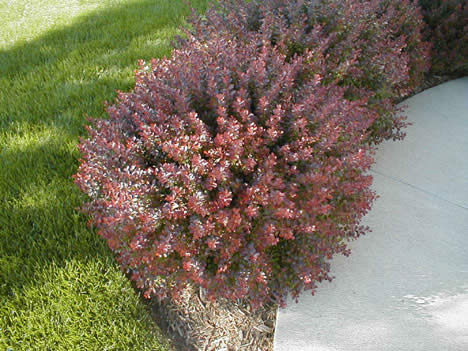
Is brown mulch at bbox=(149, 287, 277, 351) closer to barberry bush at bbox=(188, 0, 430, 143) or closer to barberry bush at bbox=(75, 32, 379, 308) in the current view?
barberry bush at bbox=(75, 32, 379, 308)

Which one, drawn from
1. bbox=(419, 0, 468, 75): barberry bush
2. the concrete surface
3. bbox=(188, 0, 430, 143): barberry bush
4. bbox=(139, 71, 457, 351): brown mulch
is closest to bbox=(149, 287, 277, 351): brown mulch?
bbox=(139, 71, 457, 351): brown mulch

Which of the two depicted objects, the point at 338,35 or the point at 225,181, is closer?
the point at 225,181

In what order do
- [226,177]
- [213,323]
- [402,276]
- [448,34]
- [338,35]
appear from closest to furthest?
[226,177] < [213,323] < [402,276] < [338,35] < [448,34]

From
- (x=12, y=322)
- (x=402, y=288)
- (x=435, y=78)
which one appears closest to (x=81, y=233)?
(x=12, y=322)

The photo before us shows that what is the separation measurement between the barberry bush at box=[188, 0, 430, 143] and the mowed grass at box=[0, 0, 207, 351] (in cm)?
128

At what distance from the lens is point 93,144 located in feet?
7.79

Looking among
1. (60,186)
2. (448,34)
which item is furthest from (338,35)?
(60,186)

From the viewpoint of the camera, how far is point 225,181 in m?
2.17

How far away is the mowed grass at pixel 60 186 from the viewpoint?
88.0 inches

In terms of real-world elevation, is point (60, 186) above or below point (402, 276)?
above

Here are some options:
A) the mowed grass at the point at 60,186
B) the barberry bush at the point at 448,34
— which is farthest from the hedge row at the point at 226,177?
the barberry bush at the point at 448,34

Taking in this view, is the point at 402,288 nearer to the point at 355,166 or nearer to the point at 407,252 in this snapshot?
the point at 407,252

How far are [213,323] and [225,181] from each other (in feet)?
2.65

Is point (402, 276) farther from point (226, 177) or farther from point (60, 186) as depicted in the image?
point (60, 186)
